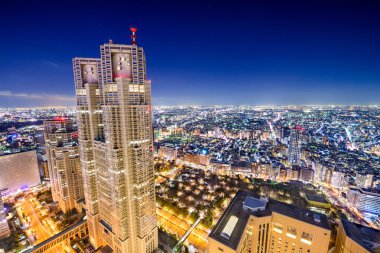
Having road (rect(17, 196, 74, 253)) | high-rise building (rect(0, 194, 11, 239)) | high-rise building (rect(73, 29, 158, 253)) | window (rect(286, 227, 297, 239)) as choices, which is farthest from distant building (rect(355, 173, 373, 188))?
high-rise building (rect(0, 194, 11, 239))

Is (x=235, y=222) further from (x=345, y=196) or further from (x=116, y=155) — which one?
(x=345, y=196)

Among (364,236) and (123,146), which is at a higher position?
(123,146)

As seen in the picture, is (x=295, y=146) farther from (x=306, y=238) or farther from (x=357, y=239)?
(x=306, y=238)

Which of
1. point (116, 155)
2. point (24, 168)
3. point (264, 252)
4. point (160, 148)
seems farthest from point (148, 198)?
point (160, 148)

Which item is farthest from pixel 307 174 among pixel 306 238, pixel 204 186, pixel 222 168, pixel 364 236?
pixel 306 238

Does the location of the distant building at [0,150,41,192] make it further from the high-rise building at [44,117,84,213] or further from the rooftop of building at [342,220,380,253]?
the rooftop of building at [342,220,380,253]

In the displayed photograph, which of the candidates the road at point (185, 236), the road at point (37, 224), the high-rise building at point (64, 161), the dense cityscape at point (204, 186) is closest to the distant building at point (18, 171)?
the dense cityscape at point (204, 186)

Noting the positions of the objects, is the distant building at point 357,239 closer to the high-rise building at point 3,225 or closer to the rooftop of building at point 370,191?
the rooftop of building at point 370,191
